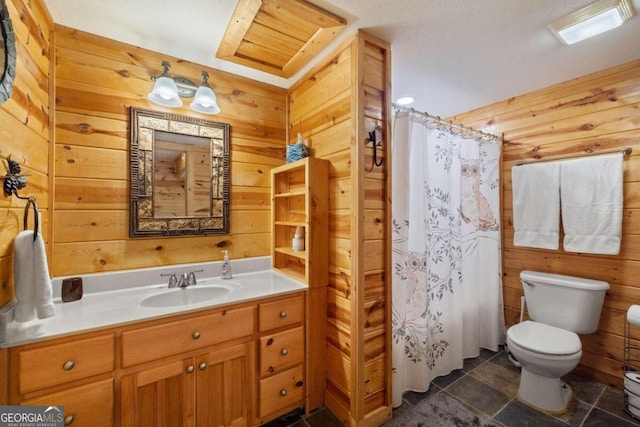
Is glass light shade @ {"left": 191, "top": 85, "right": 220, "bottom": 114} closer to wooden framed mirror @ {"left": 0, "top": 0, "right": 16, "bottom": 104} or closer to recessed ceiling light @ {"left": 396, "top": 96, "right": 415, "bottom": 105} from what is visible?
wooden framed mirror @ {"left": 0, "top": 0, "right": 16, "bottom": 104}

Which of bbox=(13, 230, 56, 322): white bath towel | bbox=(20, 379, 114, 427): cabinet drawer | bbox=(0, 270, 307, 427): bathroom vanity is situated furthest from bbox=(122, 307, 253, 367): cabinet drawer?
bbox=(13, 230, 56, 322): white bath towel

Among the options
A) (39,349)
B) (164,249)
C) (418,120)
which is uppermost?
(418,120)

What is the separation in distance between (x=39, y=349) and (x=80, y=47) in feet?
5.14

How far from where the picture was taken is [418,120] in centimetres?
183

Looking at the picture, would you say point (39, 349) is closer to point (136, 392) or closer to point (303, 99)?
point (136, 392)

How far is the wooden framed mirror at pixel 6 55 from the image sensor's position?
961 millimetres

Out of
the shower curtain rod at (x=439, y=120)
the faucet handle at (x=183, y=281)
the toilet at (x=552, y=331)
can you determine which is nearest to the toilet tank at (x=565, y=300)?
the toilet at (x=552, y=331)

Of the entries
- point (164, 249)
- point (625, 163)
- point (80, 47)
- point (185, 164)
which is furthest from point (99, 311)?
point (625, 163)

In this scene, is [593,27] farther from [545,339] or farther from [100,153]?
[100,153]

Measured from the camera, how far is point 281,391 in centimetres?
158

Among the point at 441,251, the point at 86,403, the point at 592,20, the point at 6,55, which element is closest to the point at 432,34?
the point at 592,20

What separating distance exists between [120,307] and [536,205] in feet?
9.53

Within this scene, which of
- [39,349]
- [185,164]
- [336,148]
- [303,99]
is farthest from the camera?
[303,99]

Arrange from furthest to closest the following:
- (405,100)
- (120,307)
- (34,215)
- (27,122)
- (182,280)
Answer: (405,100)
(182,280)
(120,307)
(27,122)
(34,215)
